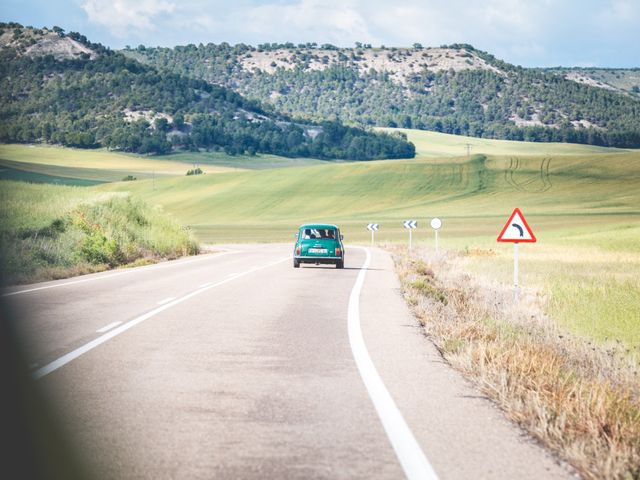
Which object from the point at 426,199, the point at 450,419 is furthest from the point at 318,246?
the point at 426,199

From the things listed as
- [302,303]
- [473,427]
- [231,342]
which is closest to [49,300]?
[302,303]

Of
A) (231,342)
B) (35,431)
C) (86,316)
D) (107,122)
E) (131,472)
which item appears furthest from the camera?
(107,122)

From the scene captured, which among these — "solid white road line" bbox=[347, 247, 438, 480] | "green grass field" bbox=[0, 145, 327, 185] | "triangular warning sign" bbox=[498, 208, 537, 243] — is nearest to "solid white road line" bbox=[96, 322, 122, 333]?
"solid white road line" bbox=[347, 247, 438, 480]

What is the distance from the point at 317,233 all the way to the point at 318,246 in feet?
Result: 1.64

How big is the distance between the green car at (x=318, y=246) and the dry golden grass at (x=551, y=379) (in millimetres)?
12149

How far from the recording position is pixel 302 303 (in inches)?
674

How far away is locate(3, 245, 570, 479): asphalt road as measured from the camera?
5.78m

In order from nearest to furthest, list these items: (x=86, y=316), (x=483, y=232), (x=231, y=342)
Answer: (x=231, y=342)
(x=86, y=316)
(x=483, y=232)

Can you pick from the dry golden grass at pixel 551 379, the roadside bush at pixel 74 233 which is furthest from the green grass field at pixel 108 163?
the dry golden grass at pixel 551 379

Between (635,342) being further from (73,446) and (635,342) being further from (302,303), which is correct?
(73,446)

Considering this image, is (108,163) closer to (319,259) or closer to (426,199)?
(426,199)

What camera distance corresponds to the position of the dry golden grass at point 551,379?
19.9 ft

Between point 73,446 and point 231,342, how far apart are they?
17.4ft

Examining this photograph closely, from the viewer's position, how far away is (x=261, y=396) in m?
7.88
